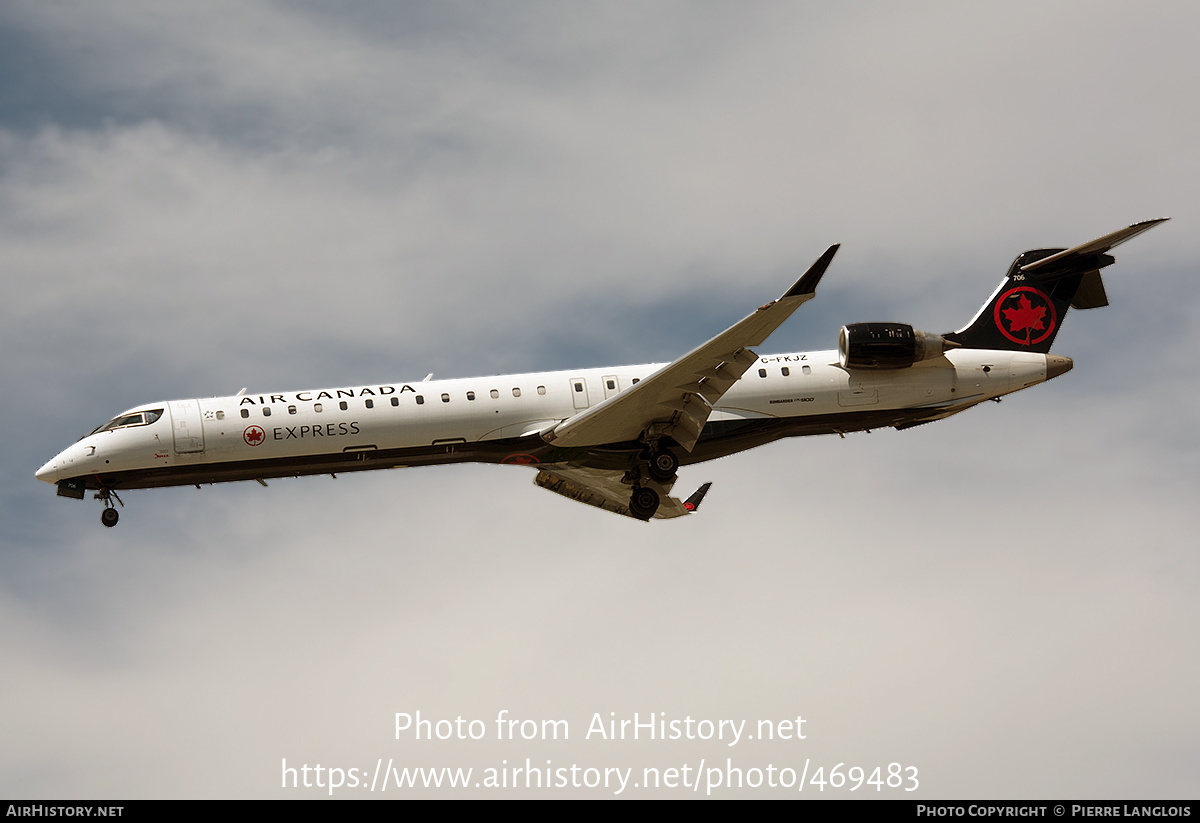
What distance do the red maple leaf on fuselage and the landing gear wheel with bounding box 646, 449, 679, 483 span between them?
32.5 ft

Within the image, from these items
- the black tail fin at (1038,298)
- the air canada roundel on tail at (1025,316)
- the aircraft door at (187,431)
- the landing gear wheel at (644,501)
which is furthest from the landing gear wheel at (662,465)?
the aircraft door at (187,431)

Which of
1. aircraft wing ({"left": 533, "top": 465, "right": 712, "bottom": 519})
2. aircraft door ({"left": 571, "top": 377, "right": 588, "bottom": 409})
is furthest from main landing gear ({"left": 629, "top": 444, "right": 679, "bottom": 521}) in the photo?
aircraft door ({"left": 571, "top": 377, "right": 588, "bottom": 409})

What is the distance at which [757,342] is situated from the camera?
26.5 m

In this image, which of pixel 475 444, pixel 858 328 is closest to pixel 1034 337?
pixel 858 328

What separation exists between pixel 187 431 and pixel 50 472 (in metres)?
3.35

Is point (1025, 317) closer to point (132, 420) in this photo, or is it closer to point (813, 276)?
point (813, 276)

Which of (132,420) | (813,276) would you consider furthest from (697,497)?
(132,420)

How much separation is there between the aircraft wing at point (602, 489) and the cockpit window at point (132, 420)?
9.52m

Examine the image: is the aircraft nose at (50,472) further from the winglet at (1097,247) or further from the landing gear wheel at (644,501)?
the winglet at (1097,247)

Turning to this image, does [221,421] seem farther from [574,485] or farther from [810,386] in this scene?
[810,386]

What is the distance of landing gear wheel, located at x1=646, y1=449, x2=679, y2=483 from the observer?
29344 millimetres

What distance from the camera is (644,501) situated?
2997 cm

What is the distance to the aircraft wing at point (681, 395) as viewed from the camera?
85.0ft

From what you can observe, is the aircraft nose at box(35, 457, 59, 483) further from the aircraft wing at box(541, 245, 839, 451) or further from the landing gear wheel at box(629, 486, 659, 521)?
the landing gear wheel at box(629, 486, 659, 521)
